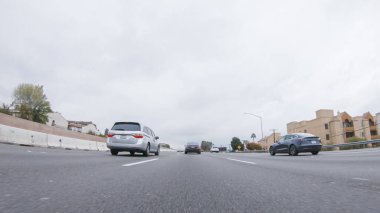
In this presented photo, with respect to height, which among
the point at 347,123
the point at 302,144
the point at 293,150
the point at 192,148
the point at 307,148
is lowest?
the point at 293,150

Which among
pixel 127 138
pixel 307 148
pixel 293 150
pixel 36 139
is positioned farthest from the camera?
pixel 36 139

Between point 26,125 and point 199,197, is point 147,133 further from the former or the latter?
point 199,197

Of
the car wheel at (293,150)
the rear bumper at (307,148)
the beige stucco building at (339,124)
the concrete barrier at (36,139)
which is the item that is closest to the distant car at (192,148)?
the concrete barrier at (36,139)

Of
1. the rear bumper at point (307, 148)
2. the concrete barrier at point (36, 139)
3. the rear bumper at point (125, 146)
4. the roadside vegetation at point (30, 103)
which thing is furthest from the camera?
the roadside vegetation at point (30, 103)

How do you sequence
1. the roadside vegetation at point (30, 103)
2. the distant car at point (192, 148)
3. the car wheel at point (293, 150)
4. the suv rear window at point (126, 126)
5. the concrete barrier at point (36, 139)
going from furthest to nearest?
the roadside vegetation at point (30, 103) → the distant car at point (192, 148) → the concrete barrier at point (36, 139) → the car wheel at point (293, 150) → the suv rear window at point (126, 126)

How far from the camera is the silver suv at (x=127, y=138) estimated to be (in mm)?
14734

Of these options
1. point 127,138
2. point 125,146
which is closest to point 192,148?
point 127,138

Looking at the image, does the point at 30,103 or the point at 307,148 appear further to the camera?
the point at 30,103

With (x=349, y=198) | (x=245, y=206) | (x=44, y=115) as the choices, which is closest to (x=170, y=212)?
(x=245, y=206)

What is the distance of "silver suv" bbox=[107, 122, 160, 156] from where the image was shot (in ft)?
48.3

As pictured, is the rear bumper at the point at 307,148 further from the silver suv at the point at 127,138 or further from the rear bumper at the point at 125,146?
the rear bumper at the point at 125,146

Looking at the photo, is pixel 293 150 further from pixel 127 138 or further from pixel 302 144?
pixel 127 138

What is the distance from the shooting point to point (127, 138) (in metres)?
14.9

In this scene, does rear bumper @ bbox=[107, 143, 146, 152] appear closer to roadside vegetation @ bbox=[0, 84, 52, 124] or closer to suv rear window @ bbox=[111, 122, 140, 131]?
suv rear window @ bbox=[111, 122, 140, 131]
